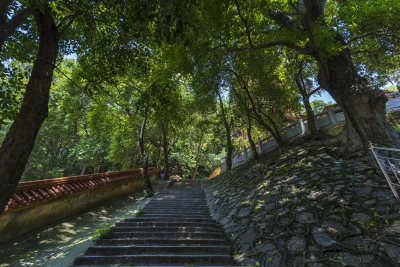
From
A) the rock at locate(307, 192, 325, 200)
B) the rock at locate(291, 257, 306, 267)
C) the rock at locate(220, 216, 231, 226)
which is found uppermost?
the rock at locate(307, 192, 325, 200)

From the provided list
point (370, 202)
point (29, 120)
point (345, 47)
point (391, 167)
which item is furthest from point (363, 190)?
point (29, 120)

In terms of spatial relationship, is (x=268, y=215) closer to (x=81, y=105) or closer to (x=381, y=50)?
Result: (x=381, y=50)

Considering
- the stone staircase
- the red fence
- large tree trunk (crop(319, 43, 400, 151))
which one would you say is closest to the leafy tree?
large tree trunk (crop(319, 43, 400, 151))

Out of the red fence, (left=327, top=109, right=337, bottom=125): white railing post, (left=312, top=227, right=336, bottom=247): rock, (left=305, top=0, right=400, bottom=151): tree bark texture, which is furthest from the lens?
(left=327, top=109, right=337, bottom=125): white railing post

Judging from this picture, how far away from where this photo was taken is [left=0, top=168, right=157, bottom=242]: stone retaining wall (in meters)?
4.52

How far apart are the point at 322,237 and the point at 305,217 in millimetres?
643

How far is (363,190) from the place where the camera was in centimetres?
416

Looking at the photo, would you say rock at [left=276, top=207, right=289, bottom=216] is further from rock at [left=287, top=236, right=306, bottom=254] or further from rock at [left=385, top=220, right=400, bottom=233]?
rock at [left=385, top=220, right=400, bottom=233]

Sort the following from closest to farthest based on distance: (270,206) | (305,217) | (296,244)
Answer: (296,244) → (305,217) → (270,206)

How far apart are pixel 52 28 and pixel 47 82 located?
130 cm

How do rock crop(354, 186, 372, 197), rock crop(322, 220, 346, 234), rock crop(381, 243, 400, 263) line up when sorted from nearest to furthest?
rock crop(381, 243, 400, 263) < rock crop(322, 220, 346, 234) < rock crop(354, 186, 372, 197)

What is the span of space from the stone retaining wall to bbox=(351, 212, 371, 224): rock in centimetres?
748

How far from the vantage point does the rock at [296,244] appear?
3.17 metres

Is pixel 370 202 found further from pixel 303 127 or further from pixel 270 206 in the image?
pixel 303 127
